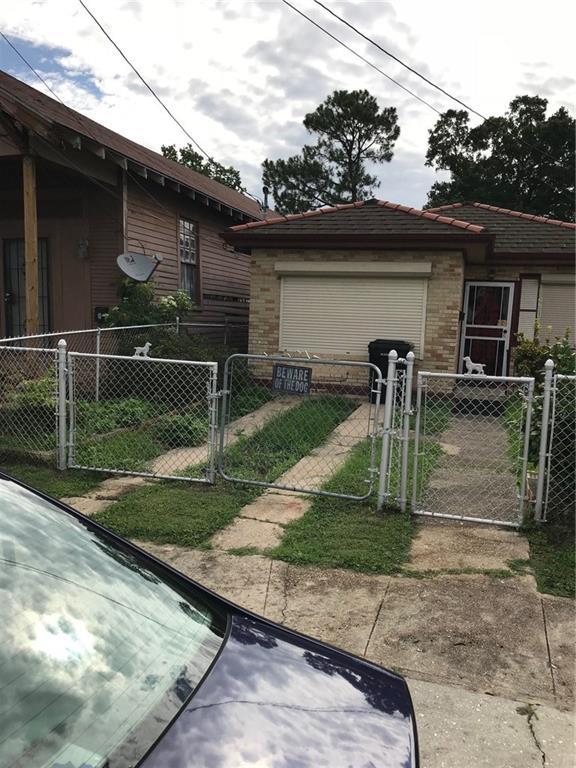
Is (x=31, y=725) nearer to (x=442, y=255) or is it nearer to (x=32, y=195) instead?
(x=32, y=195)

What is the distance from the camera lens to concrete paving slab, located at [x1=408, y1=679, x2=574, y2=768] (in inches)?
92.7

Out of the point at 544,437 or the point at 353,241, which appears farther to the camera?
the point at 353,241

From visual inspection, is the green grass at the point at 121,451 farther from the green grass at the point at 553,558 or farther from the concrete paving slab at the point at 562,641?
the concrete paving slab at the point at 562,641

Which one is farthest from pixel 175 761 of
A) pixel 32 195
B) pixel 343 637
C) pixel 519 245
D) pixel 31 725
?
pixel 519 245

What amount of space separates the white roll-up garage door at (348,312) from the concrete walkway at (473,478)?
2973 millimetres

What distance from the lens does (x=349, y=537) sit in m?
4.54

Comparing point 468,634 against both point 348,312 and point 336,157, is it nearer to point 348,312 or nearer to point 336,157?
point 348,312

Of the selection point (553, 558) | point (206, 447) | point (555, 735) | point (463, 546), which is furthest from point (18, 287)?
point (555, 735)

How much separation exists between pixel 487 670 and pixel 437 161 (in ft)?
109

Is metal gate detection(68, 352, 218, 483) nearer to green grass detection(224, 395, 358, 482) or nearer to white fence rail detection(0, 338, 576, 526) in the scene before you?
white fence rail detection(0, 338, 576, 526)

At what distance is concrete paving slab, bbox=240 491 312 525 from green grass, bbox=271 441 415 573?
0.09 meters

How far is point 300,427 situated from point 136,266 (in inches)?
177

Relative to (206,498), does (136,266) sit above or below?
above

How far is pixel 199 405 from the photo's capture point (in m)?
8.99
